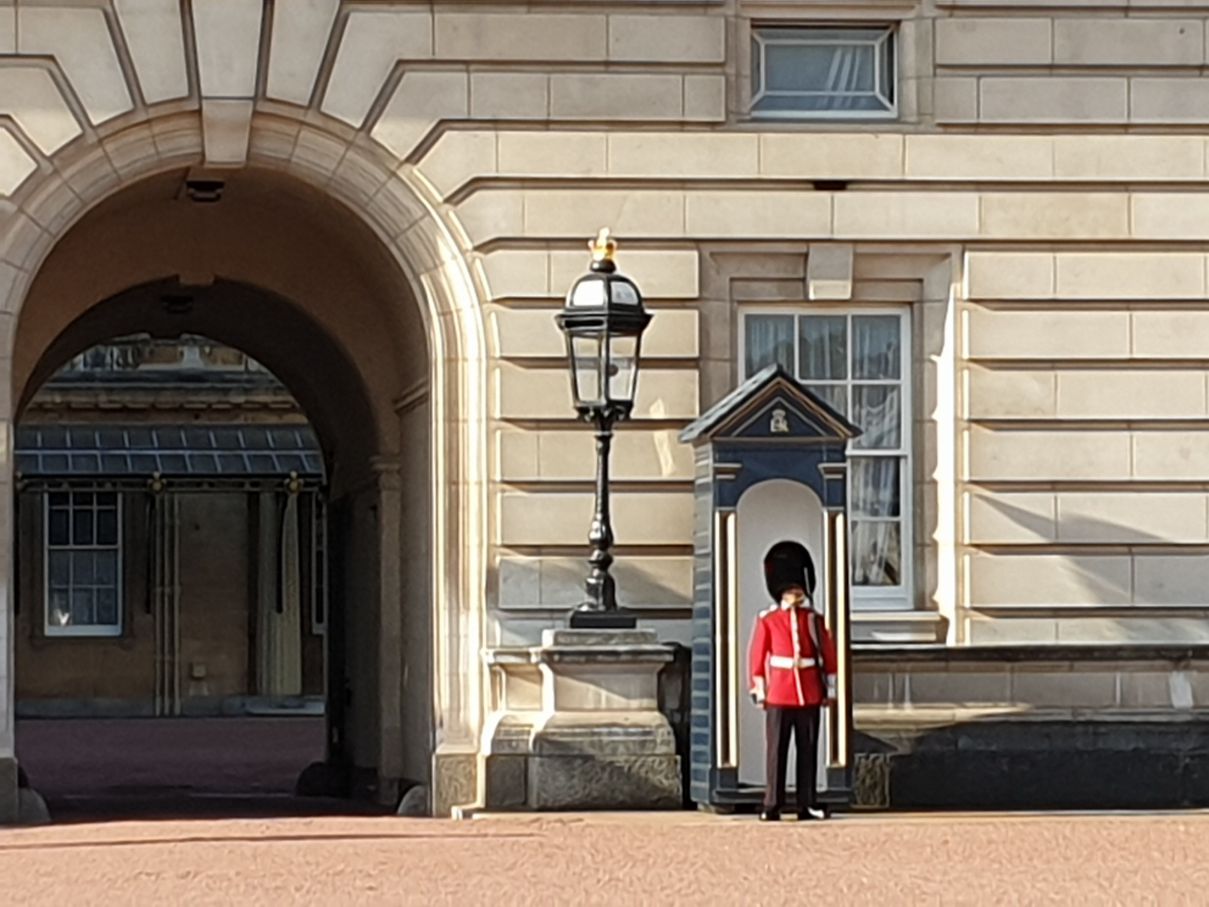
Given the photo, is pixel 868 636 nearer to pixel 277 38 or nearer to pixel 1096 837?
pixel 1096 837

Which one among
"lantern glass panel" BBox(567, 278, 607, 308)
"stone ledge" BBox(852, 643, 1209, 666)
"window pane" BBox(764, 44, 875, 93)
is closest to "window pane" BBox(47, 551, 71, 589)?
"window pane" BBox(764, 44, 875, 93)

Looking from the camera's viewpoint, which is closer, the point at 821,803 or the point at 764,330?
the point at 821,803

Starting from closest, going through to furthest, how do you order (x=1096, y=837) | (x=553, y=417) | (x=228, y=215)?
(x=1096, y=837)
(x=553, y=417)
(x=228, y=215)

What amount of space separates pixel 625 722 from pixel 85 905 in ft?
14.5

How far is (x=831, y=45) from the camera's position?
16578 millimetres

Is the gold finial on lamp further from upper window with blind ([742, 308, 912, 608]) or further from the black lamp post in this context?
upper window with blind ([742, 308, 912, 608])

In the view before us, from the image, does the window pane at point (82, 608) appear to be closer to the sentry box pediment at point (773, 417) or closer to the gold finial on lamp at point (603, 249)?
the gold finial on lamp at point (603, 249)

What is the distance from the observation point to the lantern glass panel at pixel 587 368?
1539 cm

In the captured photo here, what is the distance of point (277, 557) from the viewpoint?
3581 cm

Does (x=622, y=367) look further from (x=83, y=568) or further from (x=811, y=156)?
(x=83, y=568)

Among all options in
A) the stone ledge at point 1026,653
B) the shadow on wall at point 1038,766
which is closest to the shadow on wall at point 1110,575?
the stone ledge at point 1026,653

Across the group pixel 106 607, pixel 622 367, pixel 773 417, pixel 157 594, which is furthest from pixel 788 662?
pixel 106 607

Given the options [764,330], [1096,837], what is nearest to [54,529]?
[764,330]

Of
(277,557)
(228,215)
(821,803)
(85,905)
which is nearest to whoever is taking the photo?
(85,905)
